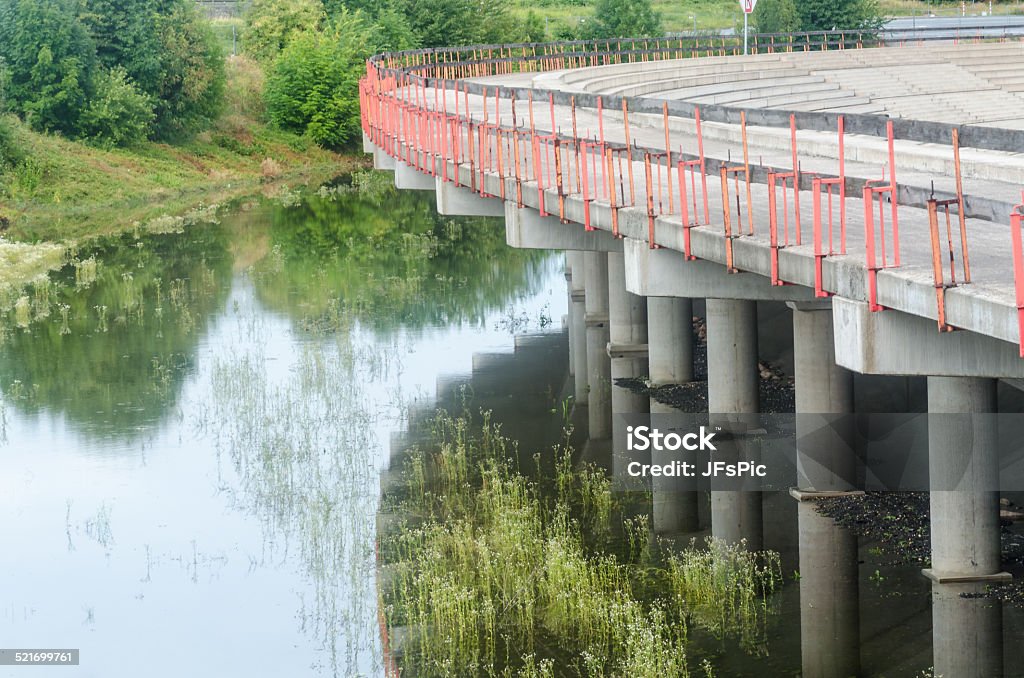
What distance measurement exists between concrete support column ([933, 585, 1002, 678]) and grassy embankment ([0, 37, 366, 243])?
108ft

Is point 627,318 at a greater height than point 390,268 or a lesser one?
greater

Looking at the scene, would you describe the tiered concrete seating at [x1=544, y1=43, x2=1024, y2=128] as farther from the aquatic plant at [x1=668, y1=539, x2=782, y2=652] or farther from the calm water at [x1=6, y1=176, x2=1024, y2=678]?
the aquatic plant at [x1=668, y1=539, x2=782, y2=652]

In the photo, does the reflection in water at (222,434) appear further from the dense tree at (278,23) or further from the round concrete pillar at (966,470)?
the dense tree at (278,23)

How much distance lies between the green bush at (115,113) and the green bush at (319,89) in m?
A: 8.20

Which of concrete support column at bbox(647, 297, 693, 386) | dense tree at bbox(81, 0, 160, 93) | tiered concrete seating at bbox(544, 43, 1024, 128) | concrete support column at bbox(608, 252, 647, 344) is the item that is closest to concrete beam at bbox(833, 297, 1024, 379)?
concrete support column at bbox(647, 297, 693, 386)

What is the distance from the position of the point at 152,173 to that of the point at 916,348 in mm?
47504

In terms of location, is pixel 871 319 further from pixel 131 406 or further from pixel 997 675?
pixel 131 406

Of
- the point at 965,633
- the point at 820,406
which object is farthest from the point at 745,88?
the point at 965,633

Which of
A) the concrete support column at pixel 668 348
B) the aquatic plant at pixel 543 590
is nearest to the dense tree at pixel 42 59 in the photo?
the concrete support column at pixel 668 348

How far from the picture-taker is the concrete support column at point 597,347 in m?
20.8

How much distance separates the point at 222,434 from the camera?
20.2 m

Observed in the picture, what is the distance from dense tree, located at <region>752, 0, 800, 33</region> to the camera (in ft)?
202

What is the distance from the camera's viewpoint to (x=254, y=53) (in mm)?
72812

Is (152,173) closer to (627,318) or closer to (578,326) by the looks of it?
(578,326)
